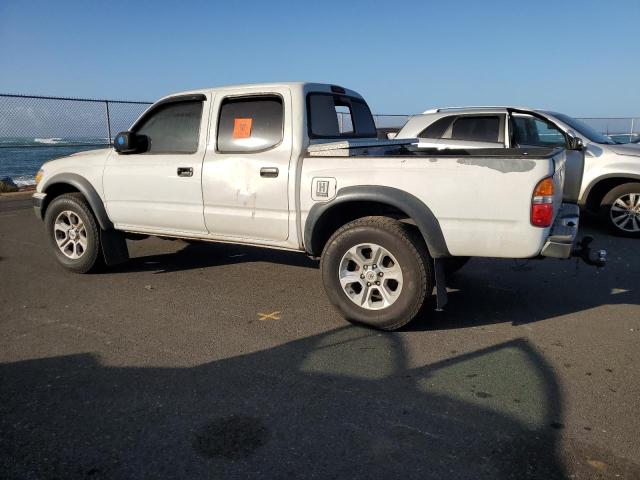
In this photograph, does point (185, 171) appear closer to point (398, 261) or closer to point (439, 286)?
point (398, 261)

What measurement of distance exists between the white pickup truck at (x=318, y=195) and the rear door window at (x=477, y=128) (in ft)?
7.09

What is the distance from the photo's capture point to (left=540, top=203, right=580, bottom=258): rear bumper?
3.61m

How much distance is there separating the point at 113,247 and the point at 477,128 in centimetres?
538

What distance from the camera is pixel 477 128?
8.00 metres

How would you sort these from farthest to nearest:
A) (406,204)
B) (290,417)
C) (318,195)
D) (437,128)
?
(437,128) < (318,195) < (406,204) < (290,417)

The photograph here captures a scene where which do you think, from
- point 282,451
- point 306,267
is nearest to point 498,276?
point 306,267

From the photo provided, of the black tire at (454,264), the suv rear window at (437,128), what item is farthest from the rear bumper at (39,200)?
the suv rear window at (437,128)

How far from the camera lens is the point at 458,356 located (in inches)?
142

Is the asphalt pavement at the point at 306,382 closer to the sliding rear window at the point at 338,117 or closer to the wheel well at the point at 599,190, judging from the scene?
the sliding rear window at the point at 338,117

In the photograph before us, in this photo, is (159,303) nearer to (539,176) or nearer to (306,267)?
(306,267)

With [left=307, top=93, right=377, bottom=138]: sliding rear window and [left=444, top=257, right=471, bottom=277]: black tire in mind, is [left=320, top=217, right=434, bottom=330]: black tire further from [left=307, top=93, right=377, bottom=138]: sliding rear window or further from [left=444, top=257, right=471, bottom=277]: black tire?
[left=444, top=257, right=471, bottom=277]: black tire

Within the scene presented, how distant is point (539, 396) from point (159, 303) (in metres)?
3.14

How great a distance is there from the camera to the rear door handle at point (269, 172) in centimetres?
438

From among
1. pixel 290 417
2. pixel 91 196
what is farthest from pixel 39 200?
pixel 290 417
